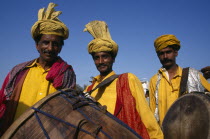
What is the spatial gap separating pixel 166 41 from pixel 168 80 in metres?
0.75

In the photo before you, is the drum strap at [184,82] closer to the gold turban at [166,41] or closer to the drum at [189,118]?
the drum at [189,118]

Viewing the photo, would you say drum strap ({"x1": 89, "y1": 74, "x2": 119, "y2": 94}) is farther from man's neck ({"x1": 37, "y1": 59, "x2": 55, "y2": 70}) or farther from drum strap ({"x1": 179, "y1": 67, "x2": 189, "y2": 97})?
drum strap ({"x1": 179, "y1": 67, "x2": 189, "y2": 97})

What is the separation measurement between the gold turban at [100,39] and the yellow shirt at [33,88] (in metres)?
0.81

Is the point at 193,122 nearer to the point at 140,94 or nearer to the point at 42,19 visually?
the point at 140,94

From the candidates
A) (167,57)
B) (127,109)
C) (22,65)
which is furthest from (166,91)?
(22,65)

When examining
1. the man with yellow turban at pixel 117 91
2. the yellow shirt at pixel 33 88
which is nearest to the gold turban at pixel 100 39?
the man with yellow turban at pixel 117 91

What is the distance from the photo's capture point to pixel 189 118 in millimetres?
3301

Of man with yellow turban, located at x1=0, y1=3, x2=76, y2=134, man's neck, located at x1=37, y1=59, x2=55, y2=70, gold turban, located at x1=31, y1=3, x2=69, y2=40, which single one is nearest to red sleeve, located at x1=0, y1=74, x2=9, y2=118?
man with yellow turban, located at x1=0, y1=3, x2=76, y2=134

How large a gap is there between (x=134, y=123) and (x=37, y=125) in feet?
3.84

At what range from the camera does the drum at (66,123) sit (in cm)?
173

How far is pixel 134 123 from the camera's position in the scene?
2.51 m

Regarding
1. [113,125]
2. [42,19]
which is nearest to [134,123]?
[113,125]

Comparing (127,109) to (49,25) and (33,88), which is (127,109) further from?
(49,25)

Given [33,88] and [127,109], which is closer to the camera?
[127,109]
